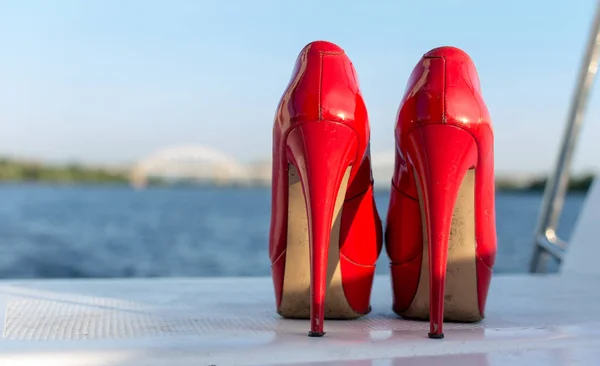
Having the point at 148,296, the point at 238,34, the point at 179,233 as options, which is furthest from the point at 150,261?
the point at 238,34

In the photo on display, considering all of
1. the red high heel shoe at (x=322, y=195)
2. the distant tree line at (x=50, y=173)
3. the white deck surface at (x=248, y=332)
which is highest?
the red high heel shoe at (x=322, y=195)

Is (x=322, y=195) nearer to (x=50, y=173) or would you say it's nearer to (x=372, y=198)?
(x=372, y=198)

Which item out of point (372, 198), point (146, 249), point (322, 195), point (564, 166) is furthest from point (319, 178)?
point (146, 249)

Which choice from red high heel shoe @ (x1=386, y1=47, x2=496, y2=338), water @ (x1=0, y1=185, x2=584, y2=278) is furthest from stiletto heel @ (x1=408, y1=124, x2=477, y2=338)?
water @ (x1=0, y1=185, x2=584, y2=278)

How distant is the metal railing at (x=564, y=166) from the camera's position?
8.41ft

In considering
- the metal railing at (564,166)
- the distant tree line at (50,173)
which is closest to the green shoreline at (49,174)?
the distant tree line at (50,173)

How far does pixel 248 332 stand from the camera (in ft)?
3.62

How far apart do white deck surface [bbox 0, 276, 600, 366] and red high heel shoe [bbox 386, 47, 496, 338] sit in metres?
0.06

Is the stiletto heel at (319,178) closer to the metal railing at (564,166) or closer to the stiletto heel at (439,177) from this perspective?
the stiletto heel at (439,177)

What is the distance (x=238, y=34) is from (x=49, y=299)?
23392mm

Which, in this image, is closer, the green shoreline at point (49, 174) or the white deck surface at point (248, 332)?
the white deck surface at point (248, 332)

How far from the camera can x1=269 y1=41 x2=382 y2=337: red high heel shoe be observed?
1.12 meters

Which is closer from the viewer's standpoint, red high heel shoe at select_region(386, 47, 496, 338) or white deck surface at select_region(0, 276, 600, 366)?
white deck surface at select_region(0, 276, 600, 366)

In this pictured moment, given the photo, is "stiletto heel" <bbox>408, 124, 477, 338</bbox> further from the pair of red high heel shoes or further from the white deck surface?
the white deck surface
